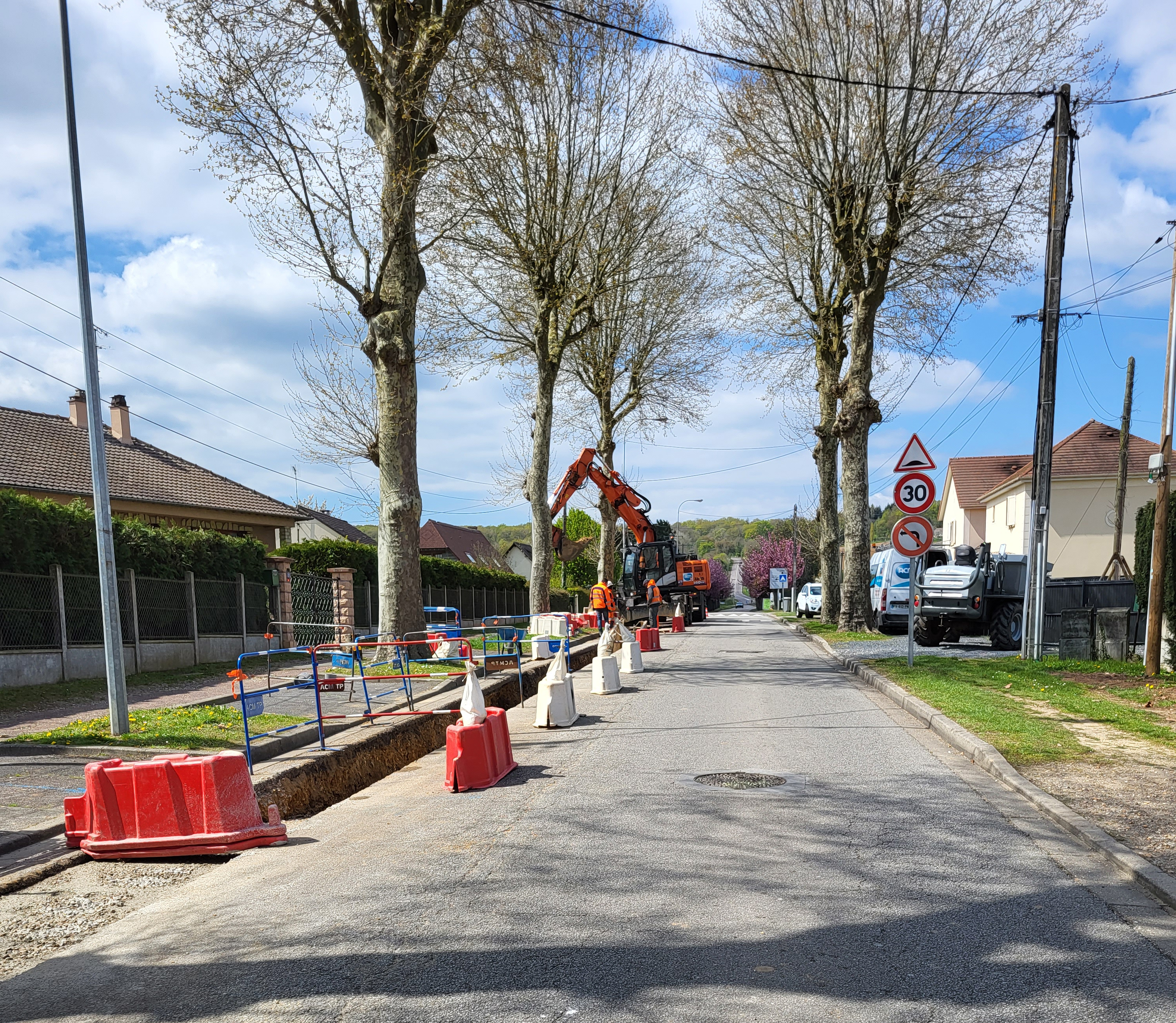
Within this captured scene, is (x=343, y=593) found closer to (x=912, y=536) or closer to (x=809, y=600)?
(x=912, y=536)

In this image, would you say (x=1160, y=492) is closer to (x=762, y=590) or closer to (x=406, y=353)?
(x=406, y=353)

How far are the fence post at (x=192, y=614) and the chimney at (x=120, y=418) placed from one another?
16111 millimetres

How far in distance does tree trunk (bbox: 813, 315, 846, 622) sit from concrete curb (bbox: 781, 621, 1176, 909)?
1663 centimetres

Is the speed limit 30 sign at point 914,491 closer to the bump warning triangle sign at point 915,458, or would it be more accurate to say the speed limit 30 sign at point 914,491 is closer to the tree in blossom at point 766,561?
the bump warning triangle sign at point 915,458

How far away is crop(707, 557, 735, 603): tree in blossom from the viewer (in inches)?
3706

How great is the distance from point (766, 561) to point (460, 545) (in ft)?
132

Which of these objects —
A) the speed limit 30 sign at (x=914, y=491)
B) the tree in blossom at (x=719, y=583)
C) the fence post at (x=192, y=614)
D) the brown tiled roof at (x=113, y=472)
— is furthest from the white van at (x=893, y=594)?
the tree in blossom at (x=719, y=583)

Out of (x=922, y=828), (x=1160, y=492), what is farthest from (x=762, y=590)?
(x=922, y=828)

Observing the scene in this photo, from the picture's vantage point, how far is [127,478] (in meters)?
29.0

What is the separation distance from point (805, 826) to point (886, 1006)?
2.56 meters

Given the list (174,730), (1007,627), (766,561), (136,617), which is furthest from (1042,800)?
(766,561)

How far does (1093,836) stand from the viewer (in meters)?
5.58

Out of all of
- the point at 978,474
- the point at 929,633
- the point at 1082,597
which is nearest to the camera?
the point at 1082,597

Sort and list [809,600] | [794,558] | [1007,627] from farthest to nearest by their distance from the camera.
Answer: [794,558], [809,600], [1007,627]
